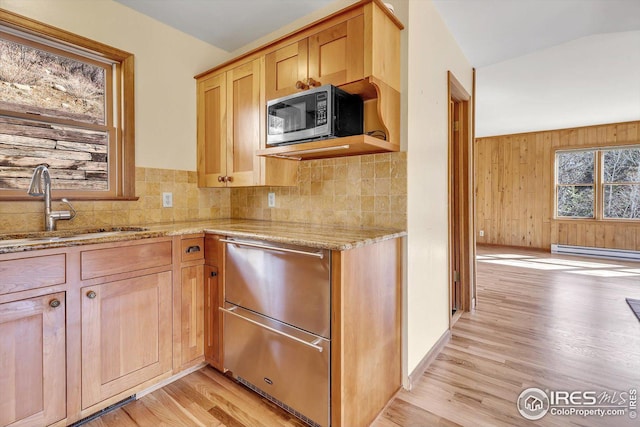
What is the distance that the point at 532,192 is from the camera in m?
6.50

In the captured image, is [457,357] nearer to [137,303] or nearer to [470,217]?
[470,217]

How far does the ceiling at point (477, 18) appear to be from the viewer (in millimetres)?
2043

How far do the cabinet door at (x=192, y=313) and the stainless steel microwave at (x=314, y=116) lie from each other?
96 centimetres

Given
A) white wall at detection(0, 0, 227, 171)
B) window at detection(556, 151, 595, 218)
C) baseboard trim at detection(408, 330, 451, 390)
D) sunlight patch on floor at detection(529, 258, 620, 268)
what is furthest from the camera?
window at detection(556, 151, 595, 218)

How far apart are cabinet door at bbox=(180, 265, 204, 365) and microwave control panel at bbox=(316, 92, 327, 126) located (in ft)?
3.89

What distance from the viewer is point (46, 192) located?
175 cm

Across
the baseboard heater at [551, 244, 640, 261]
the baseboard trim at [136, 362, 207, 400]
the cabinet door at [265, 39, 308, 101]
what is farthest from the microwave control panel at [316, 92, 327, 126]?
the baseboard heater at [551, 244, 640, 261]

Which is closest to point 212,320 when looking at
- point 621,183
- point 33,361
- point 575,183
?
point 33,361

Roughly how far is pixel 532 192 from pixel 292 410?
22.6 feet

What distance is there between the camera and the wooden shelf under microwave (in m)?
1.56

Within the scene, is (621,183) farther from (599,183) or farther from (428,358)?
(428,358)

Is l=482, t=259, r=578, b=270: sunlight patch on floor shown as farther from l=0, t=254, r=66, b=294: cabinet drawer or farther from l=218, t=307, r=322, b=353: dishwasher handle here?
l=0, t=254, r=66, b=294: cabinet drawer

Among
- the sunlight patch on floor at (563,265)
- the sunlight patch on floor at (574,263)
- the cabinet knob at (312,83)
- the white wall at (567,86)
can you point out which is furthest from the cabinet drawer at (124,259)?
the sunlight patch on floor at (574,263)

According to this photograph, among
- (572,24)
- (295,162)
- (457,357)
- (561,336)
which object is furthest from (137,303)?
(572,24)
